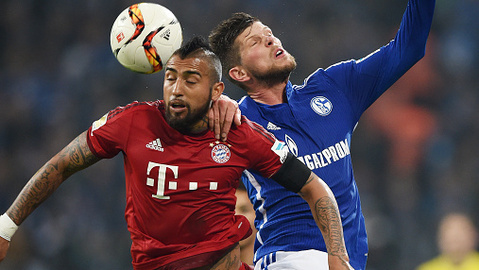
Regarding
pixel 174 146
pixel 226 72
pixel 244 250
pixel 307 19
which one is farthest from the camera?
pixel 307 19

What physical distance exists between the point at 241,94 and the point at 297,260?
537 cm

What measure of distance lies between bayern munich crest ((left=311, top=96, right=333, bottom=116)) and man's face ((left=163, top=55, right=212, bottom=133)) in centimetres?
94

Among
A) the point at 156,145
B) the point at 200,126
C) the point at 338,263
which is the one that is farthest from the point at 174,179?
the point at 338,263

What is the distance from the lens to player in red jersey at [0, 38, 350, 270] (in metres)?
3.56

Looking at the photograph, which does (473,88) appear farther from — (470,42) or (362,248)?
(362,248)

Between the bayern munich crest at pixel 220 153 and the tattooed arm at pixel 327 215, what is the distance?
0.48 metres

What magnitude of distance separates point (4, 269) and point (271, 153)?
581 centimetres

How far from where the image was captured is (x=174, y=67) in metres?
3.71

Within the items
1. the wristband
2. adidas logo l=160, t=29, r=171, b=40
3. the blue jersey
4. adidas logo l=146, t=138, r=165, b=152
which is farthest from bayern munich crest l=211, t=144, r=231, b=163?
the wristband

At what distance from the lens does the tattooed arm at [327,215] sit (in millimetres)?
3598

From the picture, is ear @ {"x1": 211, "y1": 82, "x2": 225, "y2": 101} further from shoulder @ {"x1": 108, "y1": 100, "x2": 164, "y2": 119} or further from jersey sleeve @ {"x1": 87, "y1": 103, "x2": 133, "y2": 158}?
jersey sleeve @ {"x1": 87, "y1": 103, "x2": 133, "y2": 158}

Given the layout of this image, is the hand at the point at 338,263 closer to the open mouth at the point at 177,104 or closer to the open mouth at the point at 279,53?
the open mouth at the point at 177,104

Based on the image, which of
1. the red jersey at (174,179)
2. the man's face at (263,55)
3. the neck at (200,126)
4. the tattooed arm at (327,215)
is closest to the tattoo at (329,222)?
the tattooed arm at (327,215)

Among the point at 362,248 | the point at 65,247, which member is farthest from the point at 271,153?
the point at 65,247
